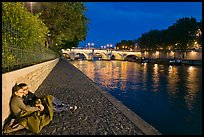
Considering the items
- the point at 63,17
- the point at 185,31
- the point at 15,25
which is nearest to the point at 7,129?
the point at 15,25

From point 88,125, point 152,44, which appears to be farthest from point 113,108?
point 152,44

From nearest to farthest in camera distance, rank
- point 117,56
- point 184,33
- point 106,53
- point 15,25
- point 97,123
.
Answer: point 97,123 < point 15,25 < point 184,33 < point 106,53 < point 117,56

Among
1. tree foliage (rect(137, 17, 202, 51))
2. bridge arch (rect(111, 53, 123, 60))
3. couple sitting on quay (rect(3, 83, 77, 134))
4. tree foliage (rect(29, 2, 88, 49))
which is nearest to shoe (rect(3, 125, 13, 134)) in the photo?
couple sitting on quay (rect(3, 83, 77, 134))

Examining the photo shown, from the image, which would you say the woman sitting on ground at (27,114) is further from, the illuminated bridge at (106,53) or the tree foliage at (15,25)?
the illuminated bridge at (106,53)

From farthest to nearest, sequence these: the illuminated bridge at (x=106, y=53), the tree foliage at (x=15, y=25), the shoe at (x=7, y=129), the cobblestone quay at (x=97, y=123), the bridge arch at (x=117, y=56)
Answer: the bridge arch at (x=117, y=56)
the illuminated bridge at (x=106, y=53)
the tree foliage at (x=15, y=25)
the cobblestone quay at (x=97, y=123)
the shoe at (x=7, y=129)

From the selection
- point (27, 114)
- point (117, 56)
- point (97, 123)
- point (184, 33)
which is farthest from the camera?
point (117, 56)

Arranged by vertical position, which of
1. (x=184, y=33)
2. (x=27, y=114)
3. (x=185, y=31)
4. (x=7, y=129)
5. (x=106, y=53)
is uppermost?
(x=185, y=31)

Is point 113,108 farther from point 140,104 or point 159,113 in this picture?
point 140,104

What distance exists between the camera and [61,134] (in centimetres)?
605

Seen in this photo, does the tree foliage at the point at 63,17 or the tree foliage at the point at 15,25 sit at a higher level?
the tree foliage at the point at 63,17

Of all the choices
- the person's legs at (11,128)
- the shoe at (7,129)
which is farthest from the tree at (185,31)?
the shoe at (7,129)

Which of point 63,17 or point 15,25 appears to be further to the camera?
point 63,17

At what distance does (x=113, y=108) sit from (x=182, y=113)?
237 inches

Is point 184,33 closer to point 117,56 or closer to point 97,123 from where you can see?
point 97,123
